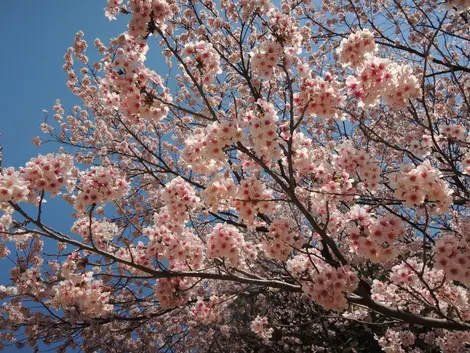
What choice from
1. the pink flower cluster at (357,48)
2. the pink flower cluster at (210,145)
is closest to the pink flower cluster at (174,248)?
the pink flower cluster at (210,145)

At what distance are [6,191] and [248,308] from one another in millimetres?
9131

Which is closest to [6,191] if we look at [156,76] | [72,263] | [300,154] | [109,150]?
[72,263]

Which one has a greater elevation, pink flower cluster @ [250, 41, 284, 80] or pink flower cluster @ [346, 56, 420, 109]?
pink flower cluster @ [250, 41, 284, 80]

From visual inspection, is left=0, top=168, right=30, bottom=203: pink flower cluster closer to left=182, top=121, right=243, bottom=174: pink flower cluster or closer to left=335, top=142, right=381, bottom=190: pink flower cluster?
left=182, top=121, right=243, bottom=174: pink flower cluster

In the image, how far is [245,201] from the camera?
3889 mm

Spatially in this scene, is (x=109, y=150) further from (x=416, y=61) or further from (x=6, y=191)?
(x=416, y=61)

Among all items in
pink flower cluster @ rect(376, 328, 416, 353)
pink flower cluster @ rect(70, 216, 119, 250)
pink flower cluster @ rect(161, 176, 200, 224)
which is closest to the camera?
pink flower cluster @ rect(161, 176, 200, 224)

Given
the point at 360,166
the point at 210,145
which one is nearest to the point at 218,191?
the point at 210,145

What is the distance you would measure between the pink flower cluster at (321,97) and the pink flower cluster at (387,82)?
A: 264mm

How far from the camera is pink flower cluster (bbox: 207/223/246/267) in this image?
13.6 ft

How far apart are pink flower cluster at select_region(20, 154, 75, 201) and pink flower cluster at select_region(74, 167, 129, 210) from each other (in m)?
0.15

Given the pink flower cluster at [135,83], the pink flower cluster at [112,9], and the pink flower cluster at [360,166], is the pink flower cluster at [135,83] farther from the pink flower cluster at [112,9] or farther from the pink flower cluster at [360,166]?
the pink flower cluster at [360,166]

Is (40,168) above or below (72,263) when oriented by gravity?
above

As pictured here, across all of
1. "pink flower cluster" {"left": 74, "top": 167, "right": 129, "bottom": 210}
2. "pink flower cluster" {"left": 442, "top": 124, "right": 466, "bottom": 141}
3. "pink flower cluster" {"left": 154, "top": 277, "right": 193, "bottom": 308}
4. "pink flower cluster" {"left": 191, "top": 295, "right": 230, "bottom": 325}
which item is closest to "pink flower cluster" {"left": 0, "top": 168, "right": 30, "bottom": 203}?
"pink flower cluster" {"left": 74, "top": 167, "right": 129, "bottom": 210}
